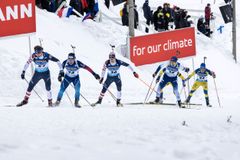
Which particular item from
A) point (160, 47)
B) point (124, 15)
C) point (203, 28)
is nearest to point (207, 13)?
point (203, 28)

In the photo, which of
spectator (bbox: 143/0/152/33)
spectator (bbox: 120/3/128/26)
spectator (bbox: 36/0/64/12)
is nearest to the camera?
spectator (bbox: 36/0/64/12)

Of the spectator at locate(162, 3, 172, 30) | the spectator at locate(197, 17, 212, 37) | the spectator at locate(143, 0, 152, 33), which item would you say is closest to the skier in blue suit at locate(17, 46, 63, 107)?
the spectator at locate(162, 3, 172, 30)

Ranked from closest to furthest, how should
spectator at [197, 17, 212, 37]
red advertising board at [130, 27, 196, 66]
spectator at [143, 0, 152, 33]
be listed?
red advertising board at [130, 27, 196, 66]
spectator at [143, 0, 152, 33]
spectator at [197, 17, 212, 37]

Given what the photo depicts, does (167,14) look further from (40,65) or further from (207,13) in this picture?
(40,65)

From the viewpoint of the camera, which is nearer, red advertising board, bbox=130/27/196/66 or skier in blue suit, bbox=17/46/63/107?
skier in blue suit, bbox=17/46/63/107

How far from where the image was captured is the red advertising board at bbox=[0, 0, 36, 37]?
1562 cm

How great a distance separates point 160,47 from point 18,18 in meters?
5.45

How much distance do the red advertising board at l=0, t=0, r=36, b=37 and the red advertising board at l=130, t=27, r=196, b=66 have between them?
4495mm

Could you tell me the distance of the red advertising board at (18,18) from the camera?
15617mm

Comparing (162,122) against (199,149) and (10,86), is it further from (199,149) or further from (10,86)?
(10,86)

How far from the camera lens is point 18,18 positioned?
15.7 meters

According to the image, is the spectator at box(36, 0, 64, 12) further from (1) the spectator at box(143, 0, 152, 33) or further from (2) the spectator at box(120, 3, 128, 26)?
(1) the spectator at box(143, 0, 152, 33)

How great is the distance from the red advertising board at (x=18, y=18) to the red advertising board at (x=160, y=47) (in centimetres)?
450

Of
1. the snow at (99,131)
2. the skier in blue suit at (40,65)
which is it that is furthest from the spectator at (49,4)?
the skier in blue suit at (40,65)
